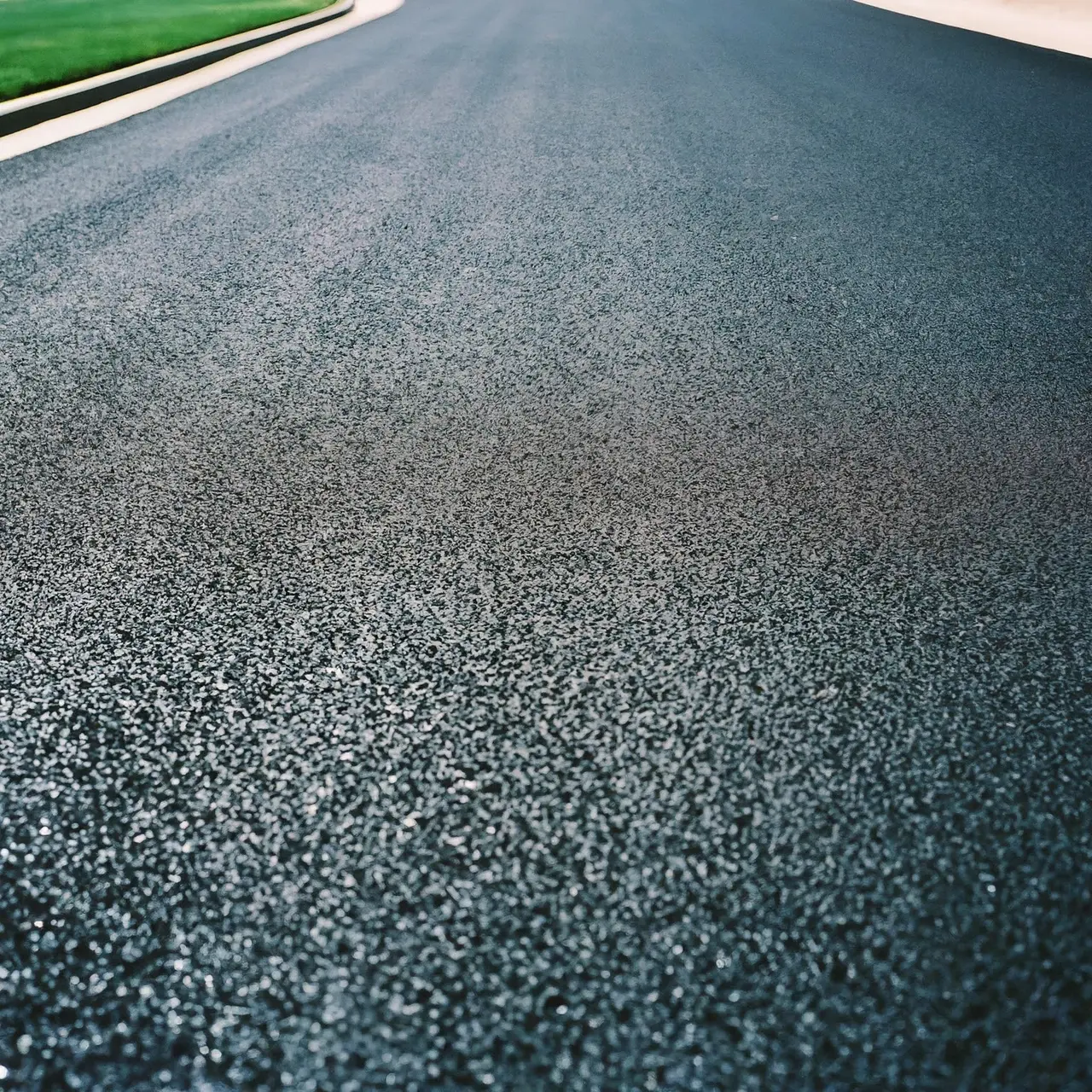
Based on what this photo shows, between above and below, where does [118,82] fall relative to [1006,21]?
below

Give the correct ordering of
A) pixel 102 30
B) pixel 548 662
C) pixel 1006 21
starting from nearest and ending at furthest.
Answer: pixel 548 662 → pixel 102 30 → pixel 1006 21

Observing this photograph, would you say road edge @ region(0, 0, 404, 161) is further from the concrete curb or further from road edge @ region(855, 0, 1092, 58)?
road edge @ region(855, 0, 1092, 58)

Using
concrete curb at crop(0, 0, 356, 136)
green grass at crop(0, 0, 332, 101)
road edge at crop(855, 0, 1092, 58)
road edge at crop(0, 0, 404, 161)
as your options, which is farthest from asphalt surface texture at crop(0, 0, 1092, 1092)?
road edge at crop(855, 0, 1092, 58)

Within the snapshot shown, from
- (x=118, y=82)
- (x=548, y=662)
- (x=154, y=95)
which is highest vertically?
(x=118, y=82)

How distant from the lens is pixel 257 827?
1.73 metres

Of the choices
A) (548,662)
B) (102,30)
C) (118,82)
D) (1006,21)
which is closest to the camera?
(548,662)

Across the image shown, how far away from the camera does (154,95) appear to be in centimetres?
1039

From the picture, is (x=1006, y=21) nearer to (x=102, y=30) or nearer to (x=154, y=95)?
(x=154, y=95)

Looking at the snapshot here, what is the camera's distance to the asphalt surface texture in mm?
1431

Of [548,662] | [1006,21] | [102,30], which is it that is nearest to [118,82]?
[102,30]

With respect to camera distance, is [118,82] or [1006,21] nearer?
[118,82]

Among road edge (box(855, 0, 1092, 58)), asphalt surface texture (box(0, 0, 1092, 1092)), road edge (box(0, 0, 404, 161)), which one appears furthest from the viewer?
road edge (box(855, 0, 1092, 58))

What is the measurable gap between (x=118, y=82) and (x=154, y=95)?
383 millimetres

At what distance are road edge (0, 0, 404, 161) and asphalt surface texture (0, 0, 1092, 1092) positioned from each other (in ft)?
11.9
